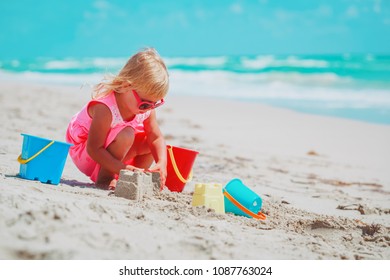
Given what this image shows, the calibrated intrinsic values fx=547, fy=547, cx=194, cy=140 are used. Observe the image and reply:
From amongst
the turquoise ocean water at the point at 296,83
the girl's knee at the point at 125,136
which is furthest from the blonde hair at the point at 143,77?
the turquoise ocean water at the point at 296,83

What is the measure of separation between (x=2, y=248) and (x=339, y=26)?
4485 centimetres

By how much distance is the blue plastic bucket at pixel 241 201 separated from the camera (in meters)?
2.97

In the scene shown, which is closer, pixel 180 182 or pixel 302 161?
pixel 180 182

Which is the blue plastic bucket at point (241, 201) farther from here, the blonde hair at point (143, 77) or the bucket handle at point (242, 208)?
the blonde hair at point (143, 77)

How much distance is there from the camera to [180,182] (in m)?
3.54

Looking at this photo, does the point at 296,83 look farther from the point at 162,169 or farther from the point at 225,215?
the point at 225,215

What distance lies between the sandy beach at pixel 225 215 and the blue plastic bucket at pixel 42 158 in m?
0.08

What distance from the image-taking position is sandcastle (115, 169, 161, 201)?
294 centimetres

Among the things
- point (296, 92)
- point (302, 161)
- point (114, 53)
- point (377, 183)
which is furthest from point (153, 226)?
point (114, 53)

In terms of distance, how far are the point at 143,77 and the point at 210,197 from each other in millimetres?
795

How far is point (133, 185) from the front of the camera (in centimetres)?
295

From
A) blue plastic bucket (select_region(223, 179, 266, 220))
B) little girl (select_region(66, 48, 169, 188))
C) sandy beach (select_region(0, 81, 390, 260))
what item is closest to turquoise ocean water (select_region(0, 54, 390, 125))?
sandy beach (select_region(0, 81, 390, 260))

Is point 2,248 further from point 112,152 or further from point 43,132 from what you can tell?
point 43,132

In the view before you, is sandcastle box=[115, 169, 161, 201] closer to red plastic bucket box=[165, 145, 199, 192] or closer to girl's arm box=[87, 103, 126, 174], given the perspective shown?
girl's arm box=[87, 103, 126, 174]
